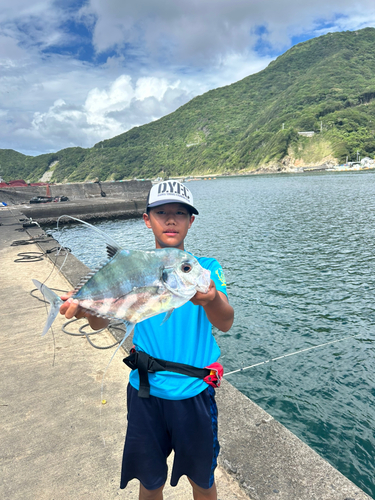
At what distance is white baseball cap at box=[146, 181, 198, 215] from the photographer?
199 centimetres

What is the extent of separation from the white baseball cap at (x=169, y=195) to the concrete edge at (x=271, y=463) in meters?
2.10

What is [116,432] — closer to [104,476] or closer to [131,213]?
[104,476]

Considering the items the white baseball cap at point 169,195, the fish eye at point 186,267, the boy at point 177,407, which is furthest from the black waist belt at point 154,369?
the white baseball cap at point 169,195

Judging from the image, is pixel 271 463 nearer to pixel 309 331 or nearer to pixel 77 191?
pixel 309 331

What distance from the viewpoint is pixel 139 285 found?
1573 millimetres

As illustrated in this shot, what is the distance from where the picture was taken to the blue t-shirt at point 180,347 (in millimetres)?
1882

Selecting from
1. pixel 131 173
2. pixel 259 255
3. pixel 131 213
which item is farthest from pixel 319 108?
pixel 259 255

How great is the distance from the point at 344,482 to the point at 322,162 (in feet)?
433

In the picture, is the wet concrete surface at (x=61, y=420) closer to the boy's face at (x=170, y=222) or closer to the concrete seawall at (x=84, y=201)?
the boy's face at (x=170, y=222)

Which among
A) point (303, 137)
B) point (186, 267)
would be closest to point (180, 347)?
point (186, 267)

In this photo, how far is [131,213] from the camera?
31.4 metres

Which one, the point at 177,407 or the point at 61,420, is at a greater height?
the point at 177,407

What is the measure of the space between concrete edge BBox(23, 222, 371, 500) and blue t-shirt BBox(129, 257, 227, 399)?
118 cm

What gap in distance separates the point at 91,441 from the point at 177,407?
171cm
